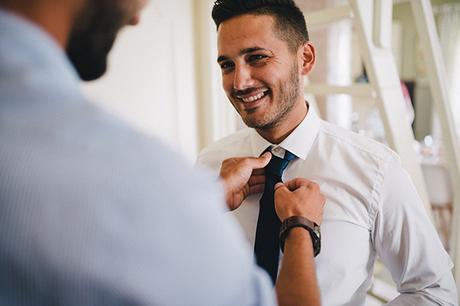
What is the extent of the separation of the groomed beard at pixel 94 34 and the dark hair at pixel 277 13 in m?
0.70

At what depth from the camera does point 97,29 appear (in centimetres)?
39

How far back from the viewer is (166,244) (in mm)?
334

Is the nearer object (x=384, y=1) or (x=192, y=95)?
(x=384, y=1)

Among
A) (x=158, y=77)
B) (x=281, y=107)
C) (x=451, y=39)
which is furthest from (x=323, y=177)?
(x=451, y=39)

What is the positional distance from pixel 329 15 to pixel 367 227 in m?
0.70

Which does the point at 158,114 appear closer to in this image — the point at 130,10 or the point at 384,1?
the point at 384,1

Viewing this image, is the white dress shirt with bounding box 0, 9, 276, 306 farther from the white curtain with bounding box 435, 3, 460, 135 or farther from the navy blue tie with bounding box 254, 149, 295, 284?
the white curtain with bounding box 435, 3, 460, 135

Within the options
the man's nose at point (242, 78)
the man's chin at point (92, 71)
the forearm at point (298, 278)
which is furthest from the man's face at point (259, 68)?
the man's chin at point (92, 71)

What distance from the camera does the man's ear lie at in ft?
3.67

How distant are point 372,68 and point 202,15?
1151mm

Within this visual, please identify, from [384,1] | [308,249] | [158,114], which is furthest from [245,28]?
[158,114]

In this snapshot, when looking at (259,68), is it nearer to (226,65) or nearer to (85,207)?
(226,65)

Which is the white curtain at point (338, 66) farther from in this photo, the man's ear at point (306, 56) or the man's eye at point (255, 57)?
the man's eye at point (255, 57)

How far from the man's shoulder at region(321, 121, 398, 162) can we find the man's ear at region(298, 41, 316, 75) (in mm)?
184
